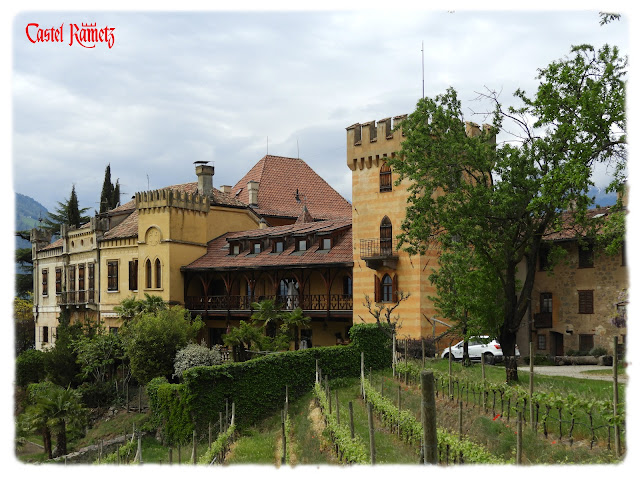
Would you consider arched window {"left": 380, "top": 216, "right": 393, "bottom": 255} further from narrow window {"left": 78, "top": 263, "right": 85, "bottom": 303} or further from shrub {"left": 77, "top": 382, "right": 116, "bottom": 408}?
narrow window {"left": 78, "top": 263, "right": 85, "bottom": 303}

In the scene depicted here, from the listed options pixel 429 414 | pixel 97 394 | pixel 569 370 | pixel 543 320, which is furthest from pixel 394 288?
pixel 429 414

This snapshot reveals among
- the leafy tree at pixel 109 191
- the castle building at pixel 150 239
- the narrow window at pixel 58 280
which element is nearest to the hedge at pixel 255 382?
the castle building at pixel 150 239

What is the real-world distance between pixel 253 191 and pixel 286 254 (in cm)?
1053

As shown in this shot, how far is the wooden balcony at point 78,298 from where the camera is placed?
45.0 metres

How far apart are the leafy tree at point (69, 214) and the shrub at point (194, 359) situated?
27468mm

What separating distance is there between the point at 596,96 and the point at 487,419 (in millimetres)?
9399

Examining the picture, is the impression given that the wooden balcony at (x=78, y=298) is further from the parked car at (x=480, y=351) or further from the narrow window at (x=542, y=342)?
the narrow window at (x=542, y=342)

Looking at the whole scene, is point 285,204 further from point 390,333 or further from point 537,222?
point 537,222

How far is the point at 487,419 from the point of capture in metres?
16.6

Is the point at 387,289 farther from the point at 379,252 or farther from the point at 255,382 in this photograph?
the point at 255,382

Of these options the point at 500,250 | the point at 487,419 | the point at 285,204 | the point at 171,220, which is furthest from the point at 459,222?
the point at 285,204

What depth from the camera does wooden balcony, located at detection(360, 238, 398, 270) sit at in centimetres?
3188

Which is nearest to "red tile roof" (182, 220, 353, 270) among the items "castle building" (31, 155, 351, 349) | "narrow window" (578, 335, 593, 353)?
"castle building" (31, 155, 351, 349)

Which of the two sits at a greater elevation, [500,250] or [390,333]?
[500,250]
